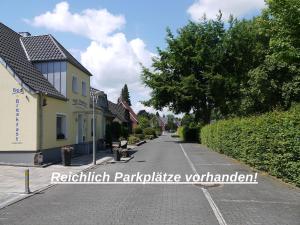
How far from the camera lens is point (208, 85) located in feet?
159

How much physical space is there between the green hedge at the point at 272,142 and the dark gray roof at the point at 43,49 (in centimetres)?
1138

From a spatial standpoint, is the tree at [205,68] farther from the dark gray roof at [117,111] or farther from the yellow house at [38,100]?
the yellow house at [38,100]

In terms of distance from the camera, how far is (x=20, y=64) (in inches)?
942

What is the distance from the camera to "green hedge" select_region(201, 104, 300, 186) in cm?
1357

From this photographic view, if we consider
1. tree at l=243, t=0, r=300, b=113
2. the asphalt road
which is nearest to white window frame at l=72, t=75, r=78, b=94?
tree at l=243, t=0, r=300, b=113

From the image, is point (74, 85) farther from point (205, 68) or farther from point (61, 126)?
point (205, 68)

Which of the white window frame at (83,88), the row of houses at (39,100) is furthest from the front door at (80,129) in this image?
the white window frame at (83,88)

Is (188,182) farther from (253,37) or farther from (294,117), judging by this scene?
(253,37)

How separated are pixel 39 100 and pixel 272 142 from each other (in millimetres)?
12012

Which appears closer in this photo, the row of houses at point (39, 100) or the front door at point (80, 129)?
the row of houses at point (39, 100)

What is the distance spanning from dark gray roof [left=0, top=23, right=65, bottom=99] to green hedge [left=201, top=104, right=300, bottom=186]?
34.4ft

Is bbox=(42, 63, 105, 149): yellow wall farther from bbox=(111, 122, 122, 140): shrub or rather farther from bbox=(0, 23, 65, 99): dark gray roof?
bbox=(111, 122, 122, 140): shrub

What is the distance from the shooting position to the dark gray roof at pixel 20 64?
877 inches

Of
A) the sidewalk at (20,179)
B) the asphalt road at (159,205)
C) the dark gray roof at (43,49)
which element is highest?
the dark gray roof at (43,49)
